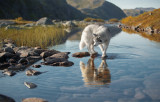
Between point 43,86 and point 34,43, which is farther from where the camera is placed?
point 34,43

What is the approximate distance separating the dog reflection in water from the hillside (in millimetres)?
87698

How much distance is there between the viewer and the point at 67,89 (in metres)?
7.01

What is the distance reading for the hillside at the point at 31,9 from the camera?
103450mm

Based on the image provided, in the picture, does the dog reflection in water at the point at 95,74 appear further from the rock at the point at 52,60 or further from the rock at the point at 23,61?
the rock at the point at 23,61

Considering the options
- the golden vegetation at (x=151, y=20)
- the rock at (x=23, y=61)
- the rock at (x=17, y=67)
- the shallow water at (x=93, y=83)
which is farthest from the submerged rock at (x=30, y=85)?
the golden vegetation at (x=151, y=20)

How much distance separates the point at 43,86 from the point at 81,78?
1.69 metres

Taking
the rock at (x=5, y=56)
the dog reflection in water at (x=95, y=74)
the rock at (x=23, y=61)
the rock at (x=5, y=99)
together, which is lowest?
the rock at (x=5, y=99)

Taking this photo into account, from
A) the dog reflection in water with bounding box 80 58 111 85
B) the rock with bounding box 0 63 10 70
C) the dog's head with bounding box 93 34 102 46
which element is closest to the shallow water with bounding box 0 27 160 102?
the dog reflection in water with bounding box 80 58 111 85

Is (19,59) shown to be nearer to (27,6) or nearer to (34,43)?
(34,43)

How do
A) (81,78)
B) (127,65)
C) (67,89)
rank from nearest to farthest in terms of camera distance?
(67,89), (81,78), (127,65)

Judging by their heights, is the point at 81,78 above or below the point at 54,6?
below

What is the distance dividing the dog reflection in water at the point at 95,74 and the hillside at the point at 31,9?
8770 cm

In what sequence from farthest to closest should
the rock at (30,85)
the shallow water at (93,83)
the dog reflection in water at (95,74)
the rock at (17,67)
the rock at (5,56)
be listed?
the rock at (5,56)
the rock at (17,67)
the dog reflection in water at (95,74)
the rock at (30,85)
the shallow water at (93,83)

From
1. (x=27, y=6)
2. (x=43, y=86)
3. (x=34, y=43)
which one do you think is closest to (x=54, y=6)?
(x=27, y=6)
